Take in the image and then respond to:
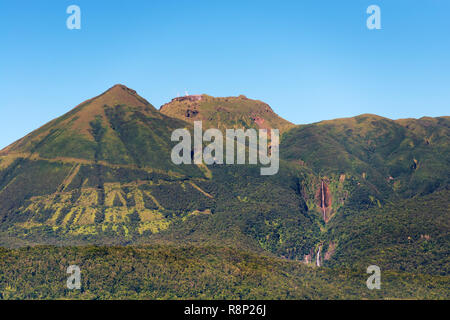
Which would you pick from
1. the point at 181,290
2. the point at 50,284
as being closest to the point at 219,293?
the point at 181,290
